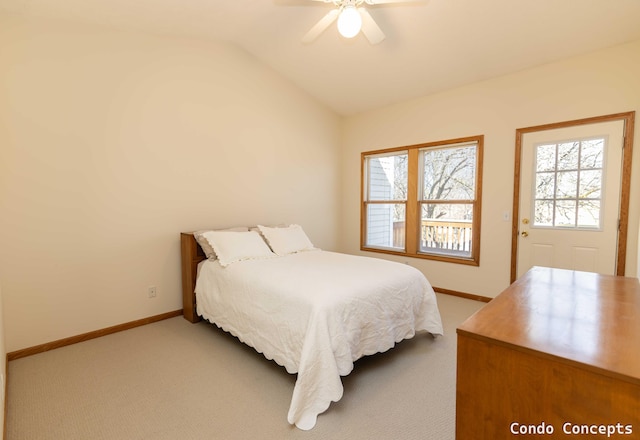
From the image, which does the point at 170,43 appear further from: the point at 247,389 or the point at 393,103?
the point at 247,389

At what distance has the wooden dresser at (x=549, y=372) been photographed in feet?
2.76

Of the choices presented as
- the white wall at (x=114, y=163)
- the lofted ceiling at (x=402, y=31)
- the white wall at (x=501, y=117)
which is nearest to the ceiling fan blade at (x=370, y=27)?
the lofted ceiling at (x=402, y=31)

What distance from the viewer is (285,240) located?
3465mm

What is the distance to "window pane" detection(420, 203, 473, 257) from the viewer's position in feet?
12.8

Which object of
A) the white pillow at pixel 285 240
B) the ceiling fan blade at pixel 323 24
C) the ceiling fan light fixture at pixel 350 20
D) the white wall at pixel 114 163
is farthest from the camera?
the white pillow at pixel 285 240

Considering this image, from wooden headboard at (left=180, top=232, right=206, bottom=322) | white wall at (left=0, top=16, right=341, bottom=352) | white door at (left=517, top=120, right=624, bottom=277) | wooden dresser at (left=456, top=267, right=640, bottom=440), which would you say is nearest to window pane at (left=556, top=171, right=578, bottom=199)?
white door at (left=517, top=120, right=624, bottom=277)

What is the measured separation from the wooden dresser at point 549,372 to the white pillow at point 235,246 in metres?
2.23

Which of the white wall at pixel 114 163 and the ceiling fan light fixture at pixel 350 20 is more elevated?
the ceiling fan light fixture at pixel 350 20

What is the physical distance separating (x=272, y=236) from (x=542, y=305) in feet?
8.56

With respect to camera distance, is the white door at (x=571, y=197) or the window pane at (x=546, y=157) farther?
the window pane at (x=546, y=157)

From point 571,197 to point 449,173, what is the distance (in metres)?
1.30

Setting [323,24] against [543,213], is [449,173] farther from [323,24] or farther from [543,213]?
[323,24]

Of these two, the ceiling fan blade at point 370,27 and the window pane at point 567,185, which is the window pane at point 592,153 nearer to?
the window pane at point 567,185

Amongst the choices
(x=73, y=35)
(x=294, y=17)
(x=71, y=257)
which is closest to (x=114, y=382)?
(x=71, y=257)
